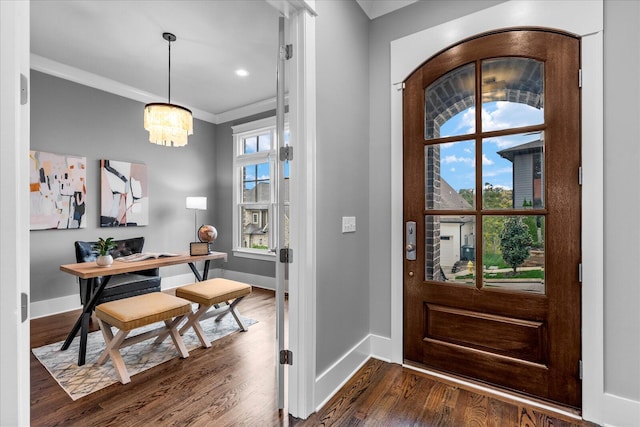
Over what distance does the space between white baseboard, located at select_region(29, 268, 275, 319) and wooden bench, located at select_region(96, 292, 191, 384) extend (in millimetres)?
1197

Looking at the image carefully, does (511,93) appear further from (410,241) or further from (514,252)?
(410,241)

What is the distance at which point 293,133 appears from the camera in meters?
1.75

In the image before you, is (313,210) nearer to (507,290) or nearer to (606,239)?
(507,290)

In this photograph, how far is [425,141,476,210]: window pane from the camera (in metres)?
2.06

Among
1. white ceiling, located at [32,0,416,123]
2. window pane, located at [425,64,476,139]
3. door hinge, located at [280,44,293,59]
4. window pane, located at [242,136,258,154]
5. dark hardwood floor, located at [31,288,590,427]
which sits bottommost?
dark hardwood floor, located at [31,288,590,427]

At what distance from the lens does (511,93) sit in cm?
194

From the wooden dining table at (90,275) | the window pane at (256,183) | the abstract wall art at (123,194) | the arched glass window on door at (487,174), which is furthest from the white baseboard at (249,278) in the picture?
the arched glass window on door at (487,174)

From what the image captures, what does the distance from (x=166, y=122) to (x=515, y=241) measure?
314 cm

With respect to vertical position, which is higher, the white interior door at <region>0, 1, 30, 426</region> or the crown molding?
the crown molding

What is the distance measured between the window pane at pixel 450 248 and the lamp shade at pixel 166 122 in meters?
2.55

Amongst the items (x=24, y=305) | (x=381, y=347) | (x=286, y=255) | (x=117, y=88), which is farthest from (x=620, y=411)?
(x=117, y=88)

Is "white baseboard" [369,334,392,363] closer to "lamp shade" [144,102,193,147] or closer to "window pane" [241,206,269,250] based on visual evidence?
"lamp shade" [144,102,193,147]

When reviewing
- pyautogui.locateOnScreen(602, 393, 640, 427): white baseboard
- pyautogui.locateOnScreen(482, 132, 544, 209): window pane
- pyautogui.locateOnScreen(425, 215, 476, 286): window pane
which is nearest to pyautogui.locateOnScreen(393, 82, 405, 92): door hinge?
pyautogui.locateOnScreen(482, 132, 544, 209): window pane

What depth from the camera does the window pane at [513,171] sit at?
6.13ft
